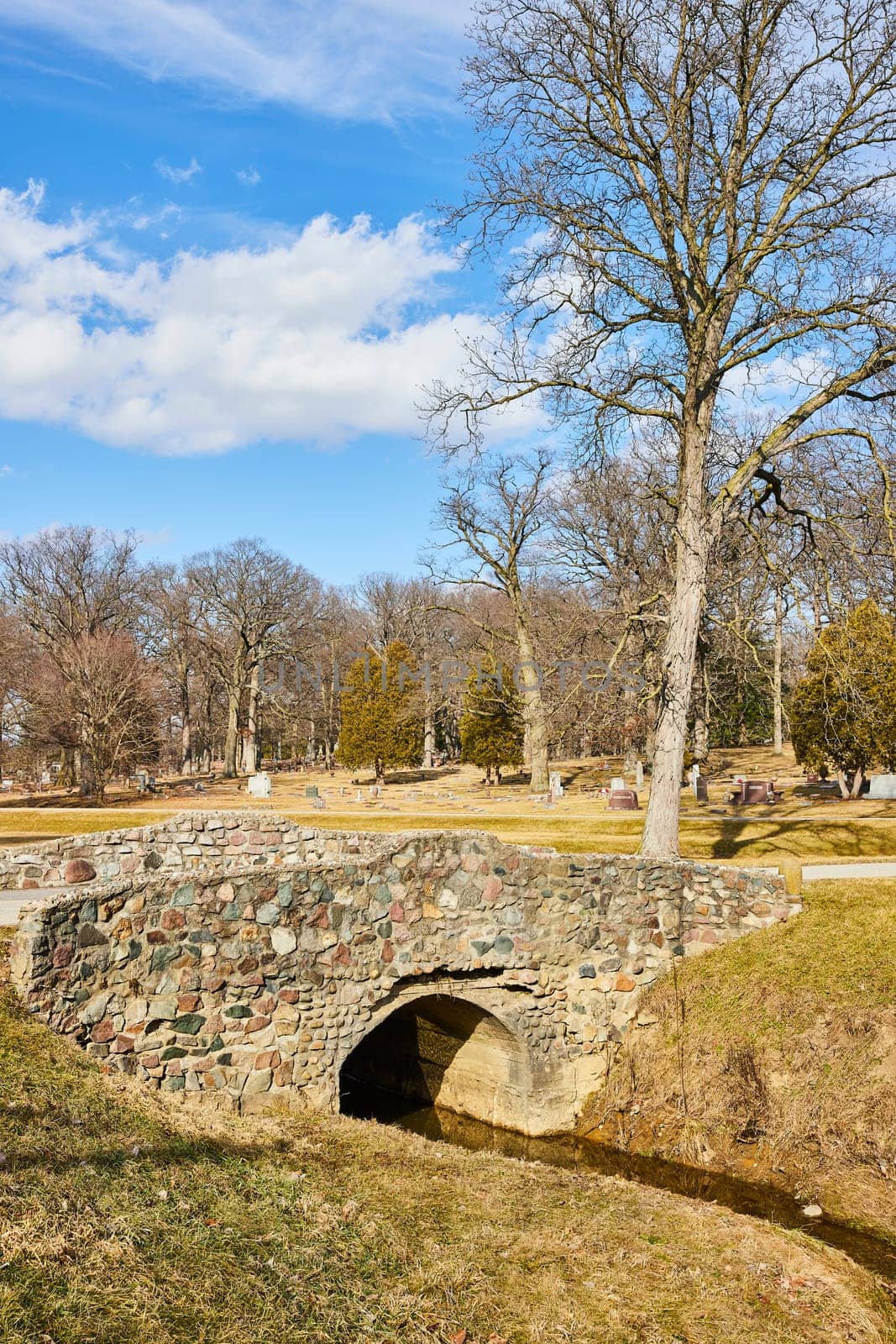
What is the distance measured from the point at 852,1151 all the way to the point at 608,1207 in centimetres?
291

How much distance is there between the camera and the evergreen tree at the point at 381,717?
1943 inches

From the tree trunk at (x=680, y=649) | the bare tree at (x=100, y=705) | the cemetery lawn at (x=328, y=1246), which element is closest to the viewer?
the cemetery lawn at (x=328, y=1246)

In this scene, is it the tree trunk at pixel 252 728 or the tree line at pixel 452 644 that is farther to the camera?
the tree trunk at pixel 252 728

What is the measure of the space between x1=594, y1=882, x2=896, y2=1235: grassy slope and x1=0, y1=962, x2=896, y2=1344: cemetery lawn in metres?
1.70

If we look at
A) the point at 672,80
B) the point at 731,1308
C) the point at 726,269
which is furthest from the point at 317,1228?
the point at 672,80

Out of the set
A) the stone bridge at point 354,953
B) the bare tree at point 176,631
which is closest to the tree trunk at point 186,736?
the bare tree at point 176,631

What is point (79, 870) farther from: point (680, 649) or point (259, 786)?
point (259, 786)

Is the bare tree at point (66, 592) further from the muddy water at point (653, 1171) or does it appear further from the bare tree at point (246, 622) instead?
the muddy water at point (653, 1171)

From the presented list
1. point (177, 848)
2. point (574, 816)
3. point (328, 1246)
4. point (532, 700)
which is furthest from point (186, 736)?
point (328, 1246)

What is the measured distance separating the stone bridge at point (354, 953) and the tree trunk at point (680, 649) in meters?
1.50

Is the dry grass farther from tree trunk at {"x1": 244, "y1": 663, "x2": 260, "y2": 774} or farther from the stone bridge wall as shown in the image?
tree trunk at {"x1": 244, "y1": 663, "x2": 260, "y2": 774}

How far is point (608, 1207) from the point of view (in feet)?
27.8

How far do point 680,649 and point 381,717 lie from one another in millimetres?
35888

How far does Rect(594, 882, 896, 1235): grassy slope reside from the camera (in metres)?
9.73
